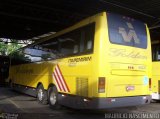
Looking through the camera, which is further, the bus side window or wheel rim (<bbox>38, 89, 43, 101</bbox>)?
wheel rim (<bbox>38, 89, 43, 101</bbox>)

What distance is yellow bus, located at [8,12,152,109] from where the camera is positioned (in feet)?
30.3

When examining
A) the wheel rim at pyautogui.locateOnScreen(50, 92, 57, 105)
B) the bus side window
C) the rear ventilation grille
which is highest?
the bus side window

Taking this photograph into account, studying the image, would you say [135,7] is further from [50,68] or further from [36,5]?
[50,68]

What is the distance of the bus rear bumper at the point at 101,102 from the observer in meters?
9.02

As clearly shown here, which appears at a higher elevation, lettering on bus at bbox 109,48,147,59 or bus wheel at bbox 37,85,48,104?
lettering on bus at bbox 109,48,147,59

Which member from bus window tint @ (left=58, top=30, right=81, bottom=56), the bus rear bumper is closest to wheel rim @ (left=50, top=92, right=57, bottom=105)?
the bus rear bumper

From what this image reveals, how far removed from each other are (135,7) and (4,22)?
11.8 meters

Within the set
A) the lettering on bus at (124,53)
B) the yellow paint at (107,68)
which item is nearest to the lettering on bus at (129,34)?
the yellow paint at (107,68)

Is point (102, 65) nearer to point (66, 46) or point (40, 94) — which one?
point (66, 46)

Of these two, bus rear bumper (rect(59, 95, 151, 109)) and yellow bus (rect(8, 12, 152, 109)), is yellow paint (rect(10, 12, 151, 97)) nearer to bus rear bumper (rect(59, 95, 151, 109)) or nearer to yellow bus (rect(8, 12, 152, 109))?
yellow bus (rect(8, 12, 152, 109))

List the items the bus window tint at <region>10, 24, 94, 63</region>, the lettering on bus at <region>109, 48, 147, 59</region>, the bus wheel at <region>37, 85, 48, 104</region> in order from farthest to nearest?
the bus wheel at <region>37, 85, 48, 104</region> → the bus window tint at <region>10, 24, 94, 63</region> → the lettering on bus at <region>109, 48, 147, 59</region>

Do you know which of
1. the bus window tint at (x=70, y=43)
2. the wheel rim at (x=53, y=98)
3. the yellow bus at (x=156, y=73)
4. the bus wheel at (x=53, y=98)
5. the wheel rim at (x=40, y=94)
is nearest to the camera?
the bus window tint at (x=70, y=43)

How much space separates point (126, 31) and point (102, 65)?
170cm

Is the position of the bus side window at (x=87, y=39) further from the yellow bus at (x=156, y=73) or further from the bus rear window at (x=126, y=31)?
the yellow bus at (x=156, y=73)
